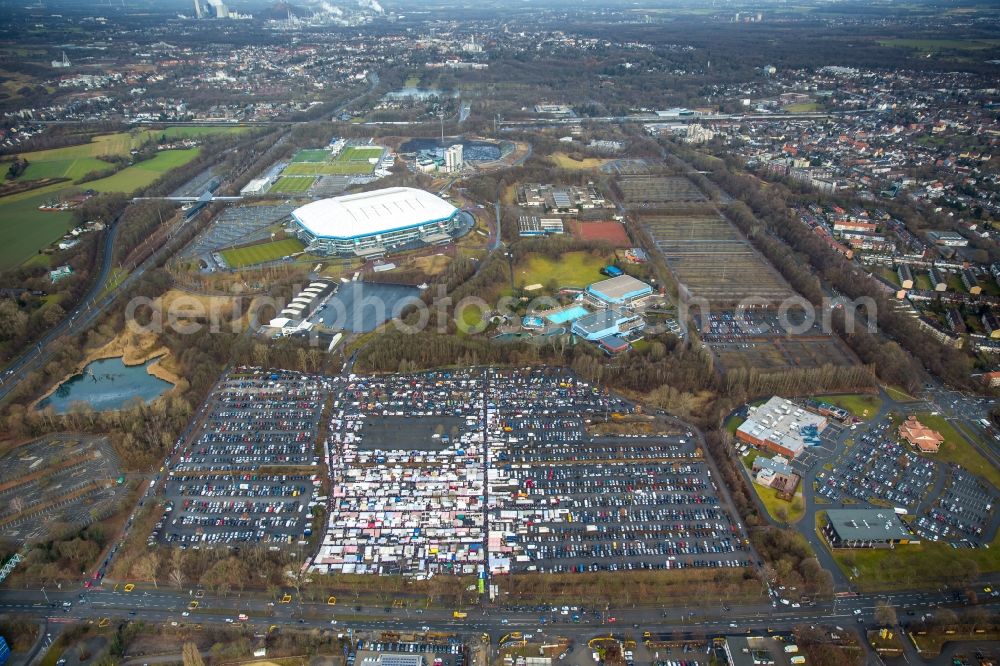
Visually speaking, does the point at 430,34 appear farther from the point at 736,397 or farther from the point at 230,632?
the point at 230,632

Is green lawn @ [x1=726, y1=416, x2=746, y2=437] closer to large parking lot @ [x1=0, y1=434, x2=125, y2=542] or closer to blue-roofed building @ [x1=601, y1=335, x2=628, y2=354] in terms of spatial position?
blue-roofed building @ [x1=601, y1=335, x2=628, y2=354]

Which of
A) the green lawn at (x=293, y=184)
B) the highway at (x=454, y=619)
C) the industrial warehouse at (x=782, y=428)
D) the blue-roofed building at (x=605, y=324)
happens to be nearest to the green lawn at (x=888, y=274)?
the industrial warehouse at (x=782, y=428)

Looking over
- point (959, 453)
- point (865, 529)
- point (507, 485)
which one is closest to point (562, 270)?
point (507, 485)

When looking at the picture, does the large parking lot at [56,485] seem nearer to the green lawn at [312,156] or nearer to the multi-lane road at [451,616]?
the multi-lane road at [451,616]

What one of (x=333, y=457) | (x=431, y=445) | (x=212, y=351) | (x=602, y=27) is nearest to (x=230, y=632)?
(x=333, y=457)

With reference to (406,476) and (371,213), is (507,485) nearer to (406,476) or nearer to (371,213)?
(406,476)
